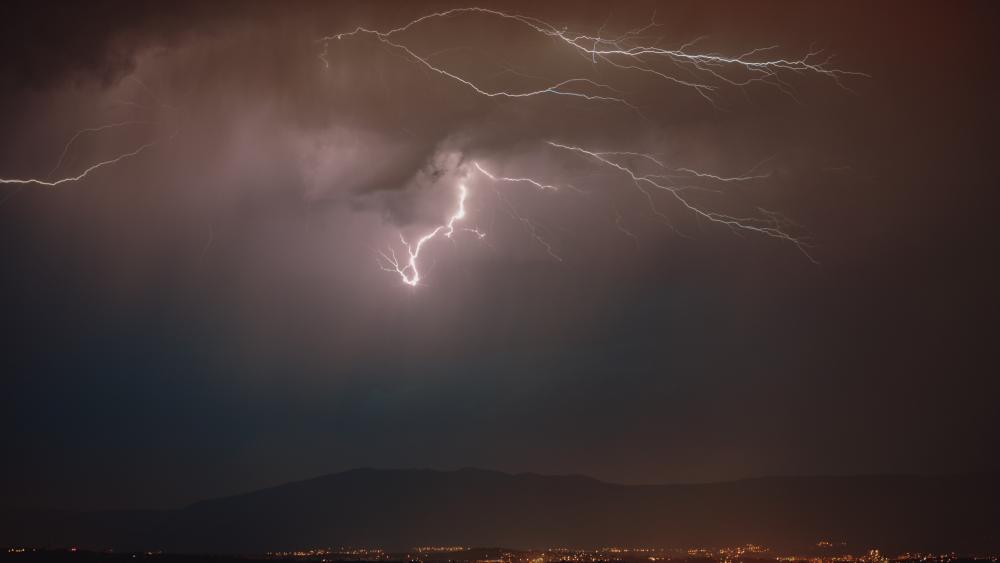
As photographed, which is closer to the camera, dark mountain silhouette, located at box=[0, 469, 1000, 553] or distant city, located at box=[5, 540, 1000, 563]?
distant city, located at box=[5, 540, 1000, 563]

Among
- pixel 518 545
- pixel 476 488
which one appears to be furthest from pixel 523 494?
pixel 518 545

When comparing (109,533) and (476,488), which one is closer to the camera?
(109,533)

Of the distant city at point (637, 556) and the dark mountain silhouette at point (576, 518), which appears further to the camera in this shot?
the dark mountain silhouette at point (576, 518)

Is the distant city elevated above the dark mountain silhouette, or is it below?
below

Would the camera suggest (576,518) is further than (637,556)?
Yes

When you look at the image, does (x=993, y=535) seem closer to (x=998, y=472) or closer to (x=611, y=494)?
(x=998, y=472)

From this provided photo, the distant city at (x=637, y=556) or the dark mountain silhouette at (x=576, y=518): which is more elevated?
the dark mountain silhouette at (x=576, y=518)

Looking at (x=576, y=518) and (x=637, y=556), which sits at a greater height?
(x=576, y=518)

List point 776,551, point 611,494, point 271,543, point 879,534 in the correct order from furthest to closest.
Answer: point 611,494, point 271,543, point 879,534, point 776,551
